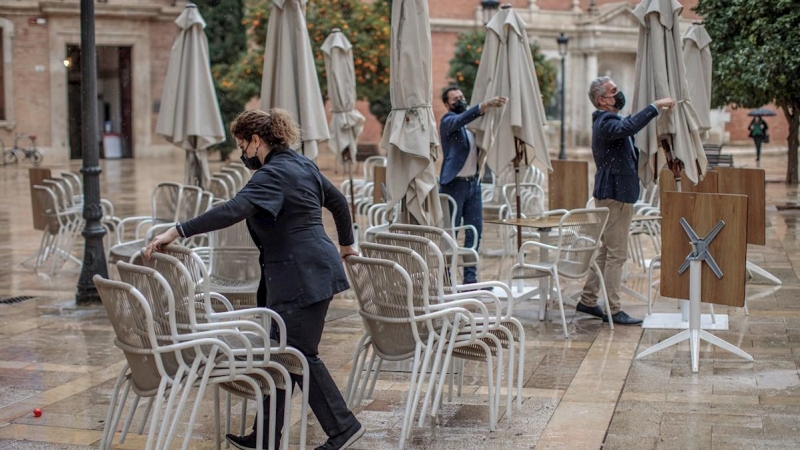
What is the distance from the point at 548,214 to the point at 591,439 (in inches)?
157

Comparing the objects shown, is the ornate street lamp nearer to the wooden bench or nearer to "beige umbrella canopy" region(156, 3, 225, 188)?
the wooden bench

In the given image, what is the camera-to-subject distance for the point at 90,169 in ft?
30.5

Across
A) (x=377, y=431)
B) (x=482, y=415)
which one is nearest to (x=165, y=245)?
(x=377, y=431)

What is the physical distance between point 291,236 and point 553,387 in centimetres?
217

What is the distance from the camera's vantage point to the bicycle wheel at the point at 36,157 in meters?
30.9

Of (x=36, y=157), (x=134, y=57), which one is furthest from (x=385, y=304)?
(x=134, y=57)

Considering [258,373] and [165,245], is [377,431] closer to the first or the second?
[258,373]

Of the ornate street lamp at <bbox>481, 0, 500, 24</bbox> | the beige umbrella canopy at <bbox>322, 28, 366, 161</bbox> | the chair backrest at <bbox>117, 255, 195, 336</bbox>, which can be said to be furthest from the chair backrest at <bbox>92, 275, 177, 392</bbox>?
the ornate street lamp at <bbox>481, 0, 500, 24</bbox>

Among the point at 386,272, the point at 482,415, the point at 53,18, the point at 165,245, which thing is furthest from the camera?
the point at 53,18

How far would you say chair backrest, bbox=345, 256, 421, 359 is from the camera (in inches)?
205

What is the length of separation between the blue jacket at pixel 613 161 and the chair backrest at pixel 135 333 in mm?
4318

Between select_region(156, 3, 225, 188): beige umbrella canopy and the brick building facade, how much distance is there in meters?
23.6

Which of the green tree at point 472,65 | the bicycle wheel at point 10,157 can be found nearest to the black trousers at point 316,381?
the green tree at point 472,65

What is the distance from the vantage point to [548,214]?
906 cm
